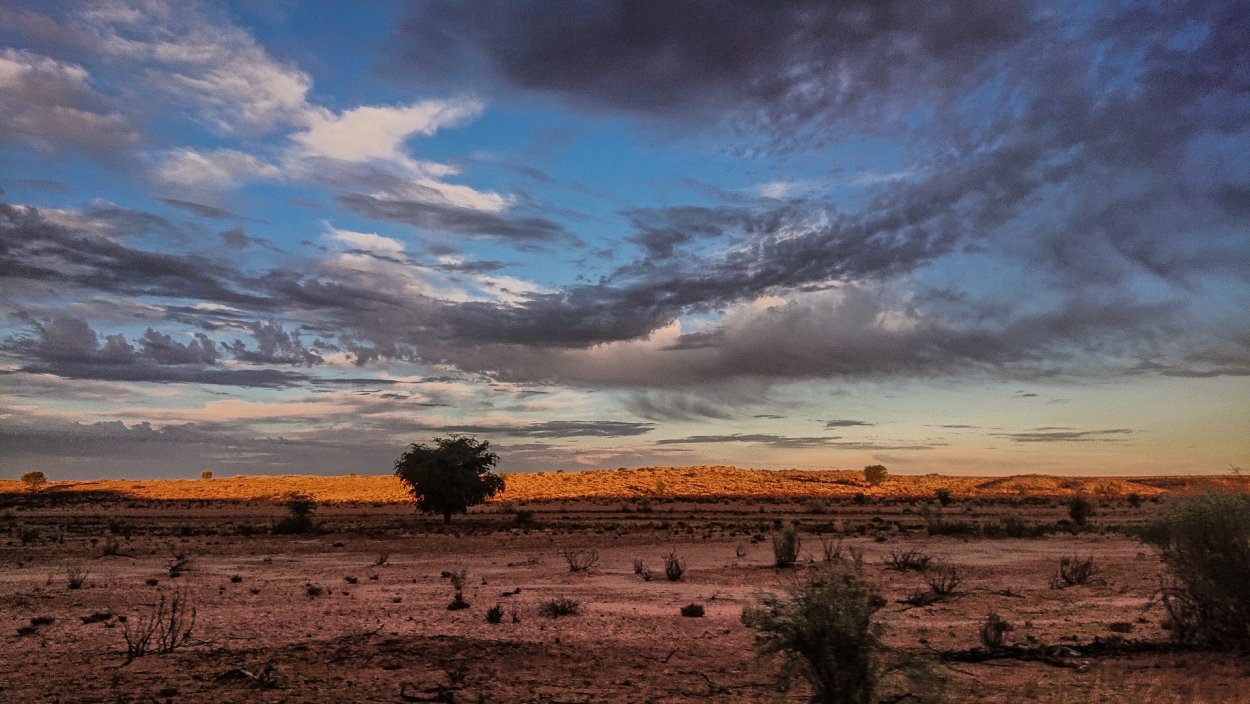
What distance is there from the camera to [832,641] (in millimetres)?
9039

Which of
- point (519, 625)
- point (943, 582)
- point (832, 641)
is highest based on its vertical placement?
point (832, 641)

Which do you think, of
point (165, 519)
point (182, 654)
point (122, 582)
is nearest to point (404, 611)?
point (182, 654)

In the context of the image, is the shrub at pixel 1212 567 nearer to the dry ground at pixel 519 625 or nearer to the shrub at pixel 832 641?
the dry ground at pixel 519 625

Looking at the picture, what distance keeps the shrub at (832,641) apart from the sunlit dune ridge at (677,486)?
78.5m

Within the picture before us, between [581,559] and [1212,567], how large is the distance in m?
20.0

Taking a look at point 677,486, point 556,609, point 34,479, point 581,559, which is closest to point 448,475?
point 581,559

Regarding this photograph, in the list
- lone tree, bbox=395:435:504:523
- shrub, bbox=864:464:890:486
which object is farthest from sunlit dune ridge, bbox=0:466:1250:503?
lone tree, bbox=395:435:504:523

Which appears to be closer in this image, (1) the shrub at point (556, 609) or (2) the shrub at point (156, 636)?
(2) the shrub at point (156, 636)

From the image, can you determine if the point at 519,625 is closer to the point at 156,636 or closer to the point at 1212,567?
the point at 156,636

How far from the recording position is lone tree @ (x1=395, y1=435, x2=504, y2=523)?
49.7 metres

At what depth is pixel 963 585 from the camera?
21297 mm

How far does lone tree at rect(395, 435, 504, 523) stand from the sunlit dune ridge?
115 feet

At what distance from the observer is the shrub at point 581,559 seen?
83.4ft

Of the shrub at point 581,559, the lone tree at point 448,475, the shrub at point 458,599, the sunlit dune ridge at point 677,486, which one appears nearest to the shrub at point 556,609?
the shrub at point 458,599
